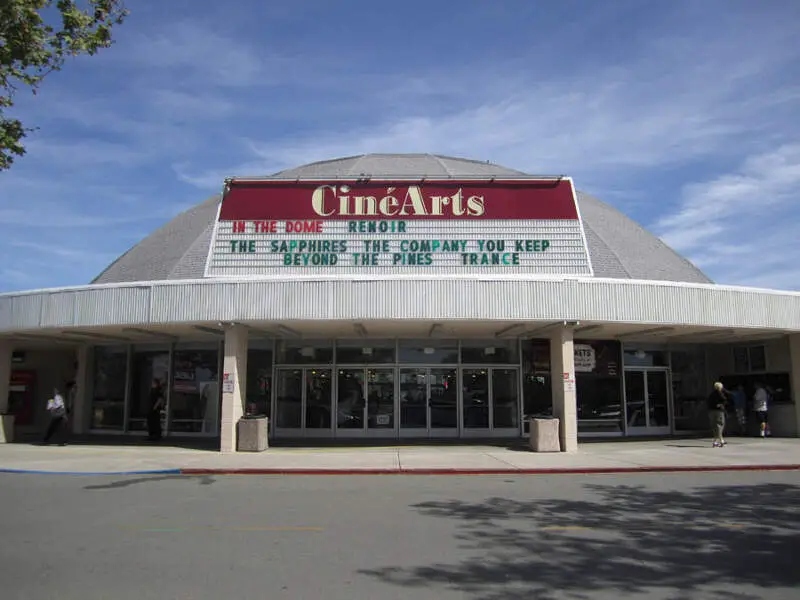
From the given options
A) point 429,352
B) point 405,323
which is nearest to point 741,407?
point 429,352

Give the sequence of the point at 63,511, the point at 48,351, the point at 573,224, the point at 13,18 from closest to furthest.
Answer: the point at 63,511
the point at 13,18
the point at 573,224
the point at 48,351

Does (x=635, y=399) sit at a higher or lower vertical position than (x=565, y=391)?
lower

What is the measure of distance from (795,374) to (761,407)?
5.06 ft

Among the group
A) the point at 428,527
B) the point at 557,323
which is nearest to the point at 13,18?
the point at 428,527

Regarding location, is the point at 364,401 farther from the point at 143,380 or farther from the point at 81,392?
the point at 81,392


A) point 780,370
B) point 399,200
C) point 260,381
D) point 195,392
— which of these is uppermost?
point 399,200

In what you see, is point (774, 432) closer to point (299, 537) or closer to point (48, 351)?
point (299, 537)

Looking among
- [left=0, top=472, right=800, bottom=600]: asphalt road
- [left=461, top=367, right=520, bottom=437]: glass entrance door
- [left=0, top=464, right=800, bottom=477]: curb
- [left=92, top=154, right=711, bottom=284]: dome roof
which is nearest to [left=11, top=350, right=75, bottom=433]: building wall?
[left=92, top=154, right=711, bottom=284]: dome roof

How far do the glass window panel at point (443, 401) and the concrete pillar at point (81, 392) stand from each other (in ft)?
40.1

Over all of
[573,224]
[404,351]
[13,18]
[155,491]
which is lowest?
[155,491]

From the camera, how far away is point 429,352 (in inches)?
850

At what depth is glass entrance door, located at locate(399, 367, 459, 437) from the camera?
21.2 meters

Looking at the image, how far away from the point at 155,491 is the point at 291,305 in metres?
6.57

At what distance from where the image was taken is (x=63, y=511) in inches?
372
